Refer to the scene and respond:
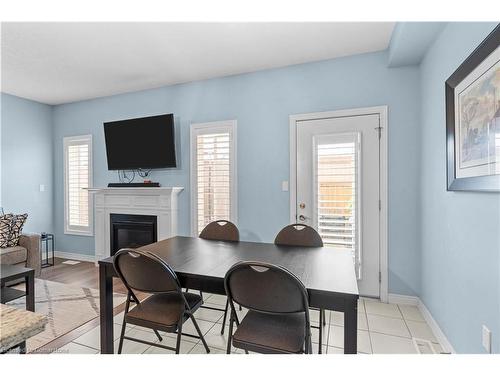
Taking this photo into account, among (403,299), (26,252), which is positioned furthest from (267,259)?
(26,252)

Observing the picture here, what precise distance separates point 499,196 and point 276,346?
1.41 m

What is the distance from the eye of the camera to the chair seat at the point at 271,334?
1.37m

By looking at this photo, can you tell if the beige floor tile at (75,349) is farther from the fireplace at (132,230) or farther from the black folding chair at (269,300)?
the fireplace at (132,230)

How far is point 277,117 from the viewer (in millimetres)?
3207

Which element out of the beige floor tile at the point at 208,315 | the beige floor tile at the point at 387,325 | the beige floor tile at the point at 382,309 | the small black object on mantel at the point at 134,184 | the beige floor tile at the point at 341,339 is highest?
the small black object on mantel at the point at 134,184

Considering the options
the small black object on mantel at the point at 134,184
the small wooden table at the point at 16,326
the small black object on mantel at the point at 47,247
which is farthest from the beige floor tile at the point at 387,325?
the small black object on mantel at the point at 47,247

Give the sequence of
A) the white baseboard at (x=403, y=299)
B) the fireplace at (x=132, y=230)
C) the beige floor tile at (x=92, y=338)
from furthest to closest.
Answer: the fireplace at (x=132, y=230), the white baseboard at (x=403, y=299), the beige floor tile at (x=92, y=338)

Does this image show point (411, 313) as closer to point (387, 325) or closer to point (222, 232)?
point (387, 325)

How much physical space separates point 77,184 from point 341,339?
15.2 ft

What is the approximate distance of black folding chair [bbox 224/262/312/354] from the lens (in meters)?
1.31

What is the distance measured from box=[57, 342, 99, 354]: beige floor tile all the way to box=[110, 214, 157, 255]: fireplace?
69.9 inches

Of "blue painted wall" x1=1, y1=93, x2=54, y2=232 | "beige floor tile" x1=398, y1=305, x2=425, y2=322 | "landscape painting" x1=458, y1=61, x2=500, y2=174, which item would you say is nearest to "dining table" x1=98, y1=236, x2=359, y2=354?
"landscape painting" x1=458, y1=61, x2=500, y2=174
